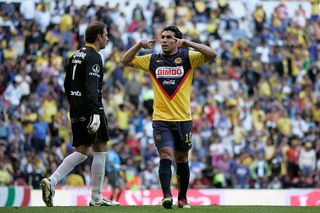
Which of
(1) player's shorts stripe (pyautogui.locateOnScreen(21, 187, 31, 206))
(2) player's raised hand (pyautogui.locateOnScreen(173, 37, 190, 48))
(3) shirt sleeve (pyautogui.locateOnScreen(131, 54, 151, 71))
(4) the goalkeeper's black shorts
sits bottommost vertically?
(1) player's shorts stripe (pyautogui.locateOnScreen(21, 187, 31, 206))

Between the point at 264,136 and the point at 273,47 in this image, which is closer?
the point at 264,136

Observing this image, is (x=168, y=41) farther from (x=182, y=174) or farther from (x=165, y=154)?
(x=182, y=174)

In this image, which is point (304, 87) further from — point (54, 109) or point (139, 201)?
point (139, 201)

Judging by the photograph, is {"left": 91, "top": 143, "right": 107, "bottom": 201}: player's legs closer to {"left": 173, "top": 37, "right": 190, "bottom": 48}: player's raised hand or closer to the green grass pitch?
the green grass pitch

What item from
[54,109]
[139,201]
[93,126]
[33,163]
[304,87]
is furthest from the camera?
[304,87]

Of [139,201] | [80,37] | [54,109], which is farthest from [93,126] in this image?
[80,37]

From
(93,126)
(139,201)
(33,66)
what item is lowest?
(139,201)

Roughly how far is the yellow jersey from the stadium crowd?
32.2 ft

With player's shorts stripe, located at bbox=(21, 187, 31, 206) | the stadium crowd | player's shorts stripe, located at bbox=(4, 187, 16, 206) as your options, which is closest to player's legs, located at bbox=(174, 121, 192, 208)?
player's shorts stripe, located at bbox=(21, 187, 31, 206)

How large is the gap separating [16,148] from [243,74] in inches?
283

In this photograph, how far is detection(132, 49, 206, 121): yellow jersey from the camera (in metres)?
12.8

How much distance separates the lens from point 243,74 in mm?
27578

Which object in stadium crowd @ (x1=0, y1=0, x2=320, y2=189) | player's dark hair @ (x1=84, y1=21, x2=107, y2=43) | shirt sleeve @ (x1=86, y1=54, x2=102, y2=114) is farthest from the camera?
stadium crowd @ (x1=0, y1=0, x2=320, y2=189)

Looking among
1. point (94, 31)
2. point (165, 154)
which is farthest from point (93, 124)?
point (94, 31)
